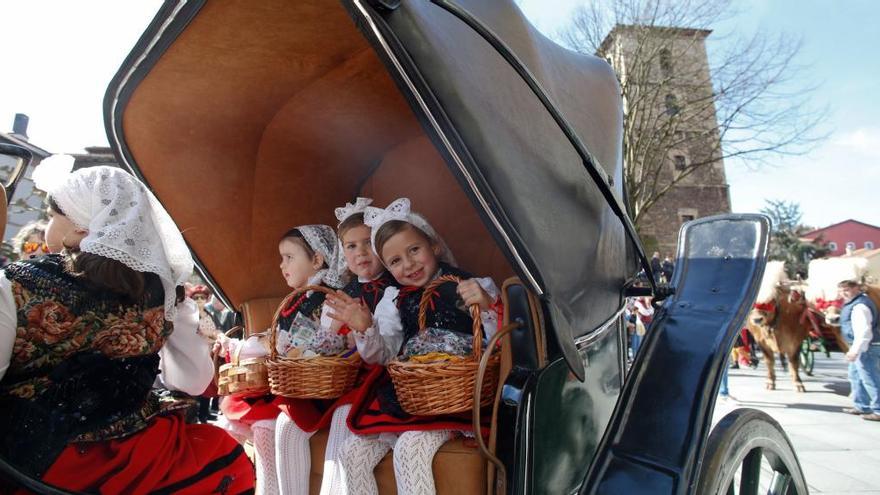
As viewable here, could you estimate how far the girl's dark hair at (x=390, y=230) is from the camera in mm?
2473

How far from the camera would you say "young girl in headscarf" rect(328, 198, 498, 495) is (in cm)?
176

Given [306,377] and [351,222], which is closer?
[306,377]

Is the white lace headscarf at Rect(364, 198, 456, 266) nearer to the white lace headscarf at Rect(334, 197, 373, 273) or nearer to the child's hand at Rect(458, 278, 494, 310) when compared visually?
the white lace headscarf at Rect(334, 197, 373, 273)

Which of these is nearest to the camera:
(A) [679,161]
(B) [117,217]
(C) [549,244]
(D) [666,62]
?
(C) [549,244]

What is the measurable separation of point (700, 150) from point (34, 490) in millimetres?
18413

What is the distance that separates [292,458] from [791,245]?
1363 inches

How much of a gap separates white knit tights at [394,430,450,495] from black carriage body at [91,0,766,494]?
0.31 meters

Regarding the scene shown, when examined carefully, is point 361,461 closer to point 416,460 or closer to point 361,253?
point 416,460

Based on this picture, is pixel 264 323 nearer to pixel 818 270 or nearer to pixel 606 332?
pixel 606 332

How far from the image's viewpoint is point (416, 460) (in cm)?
172

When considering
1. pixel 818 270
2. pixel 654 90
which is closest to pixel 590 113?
pixel 818 270

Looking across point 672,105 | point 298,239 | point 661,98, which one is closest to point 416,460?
point 298,239

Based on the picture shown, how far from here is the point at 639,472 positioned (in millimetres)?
1528

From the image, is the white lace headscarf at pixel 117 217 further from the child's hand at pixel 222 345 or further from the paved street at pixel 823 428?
the paved street at pixel 823 428
